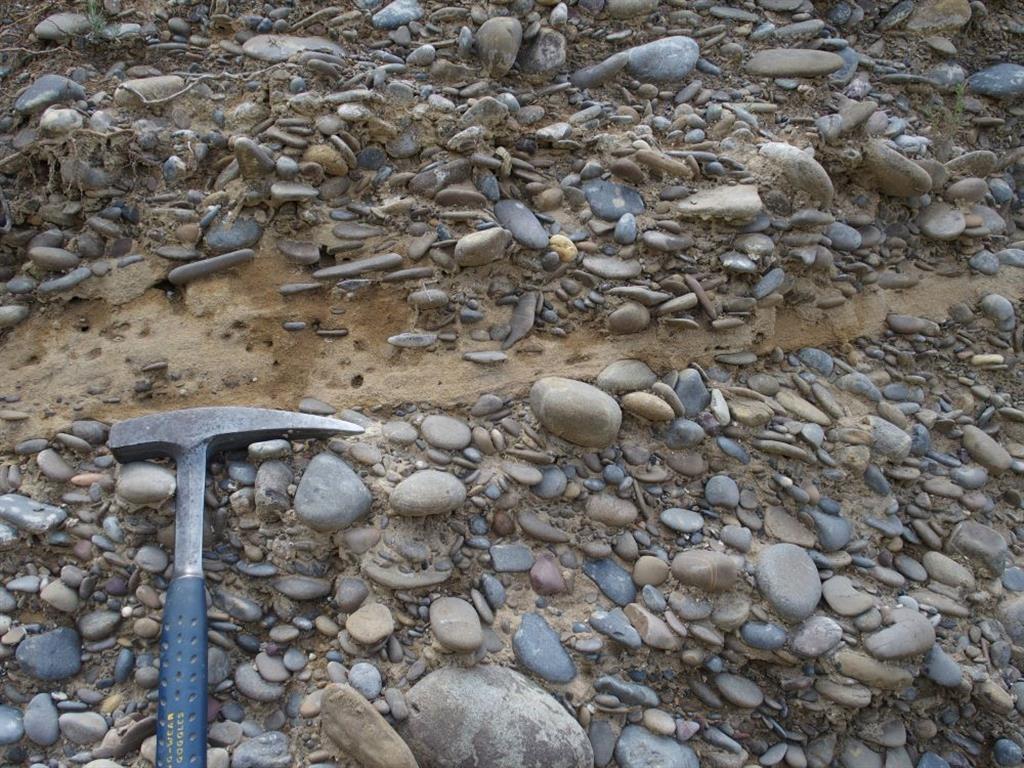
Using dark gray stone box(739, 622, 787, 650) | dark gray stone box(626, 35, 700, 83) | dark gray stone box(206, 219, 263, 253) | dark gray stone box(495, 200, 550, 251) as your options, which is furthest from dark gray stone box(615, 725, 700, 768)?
dark gray stone box(626, 35, 700, 83)

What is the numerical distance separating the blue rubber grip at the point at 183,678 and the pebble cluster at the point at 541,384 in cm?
12

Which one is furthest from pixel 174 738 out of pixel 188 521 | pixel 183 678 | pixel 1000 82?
pixel 1000 82

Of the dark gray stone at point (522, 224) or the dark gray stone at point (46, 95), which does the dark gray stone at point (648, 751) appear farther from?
the dark gray stone at point (46, 95)

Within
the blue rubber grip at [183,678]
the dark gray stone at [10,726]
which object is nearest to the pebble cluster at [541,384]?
the dark gray stone at [10,726]

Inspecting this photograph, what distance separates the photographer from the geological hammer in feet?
6.63

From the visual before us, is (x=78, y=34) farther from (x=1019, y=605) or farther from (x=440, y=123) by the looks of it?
(x=1019, y=605)

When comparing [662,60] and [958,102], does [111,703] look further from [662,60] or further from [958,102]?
[958,102]

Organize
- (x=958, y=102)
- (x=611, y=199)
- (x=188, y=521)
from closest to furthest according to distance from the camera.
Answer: (x=188, y=521) → (x=611, y=199) → (x=958, y=102)

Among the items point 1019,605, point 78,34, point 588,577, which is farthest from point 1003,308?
point 78,34

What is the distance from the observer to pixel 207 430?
91.4 inches

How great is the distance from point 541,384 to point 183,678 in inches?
48.2

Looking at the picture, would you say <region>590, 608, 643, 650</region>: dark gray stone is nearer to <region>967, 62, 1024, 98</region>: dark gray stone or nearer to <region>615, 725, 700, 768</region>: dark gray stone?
<region>615, 725, 700, 768</region>: dark gray stone

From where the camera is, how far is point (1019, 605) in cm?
258

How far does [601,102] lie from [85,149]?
1.71 m
